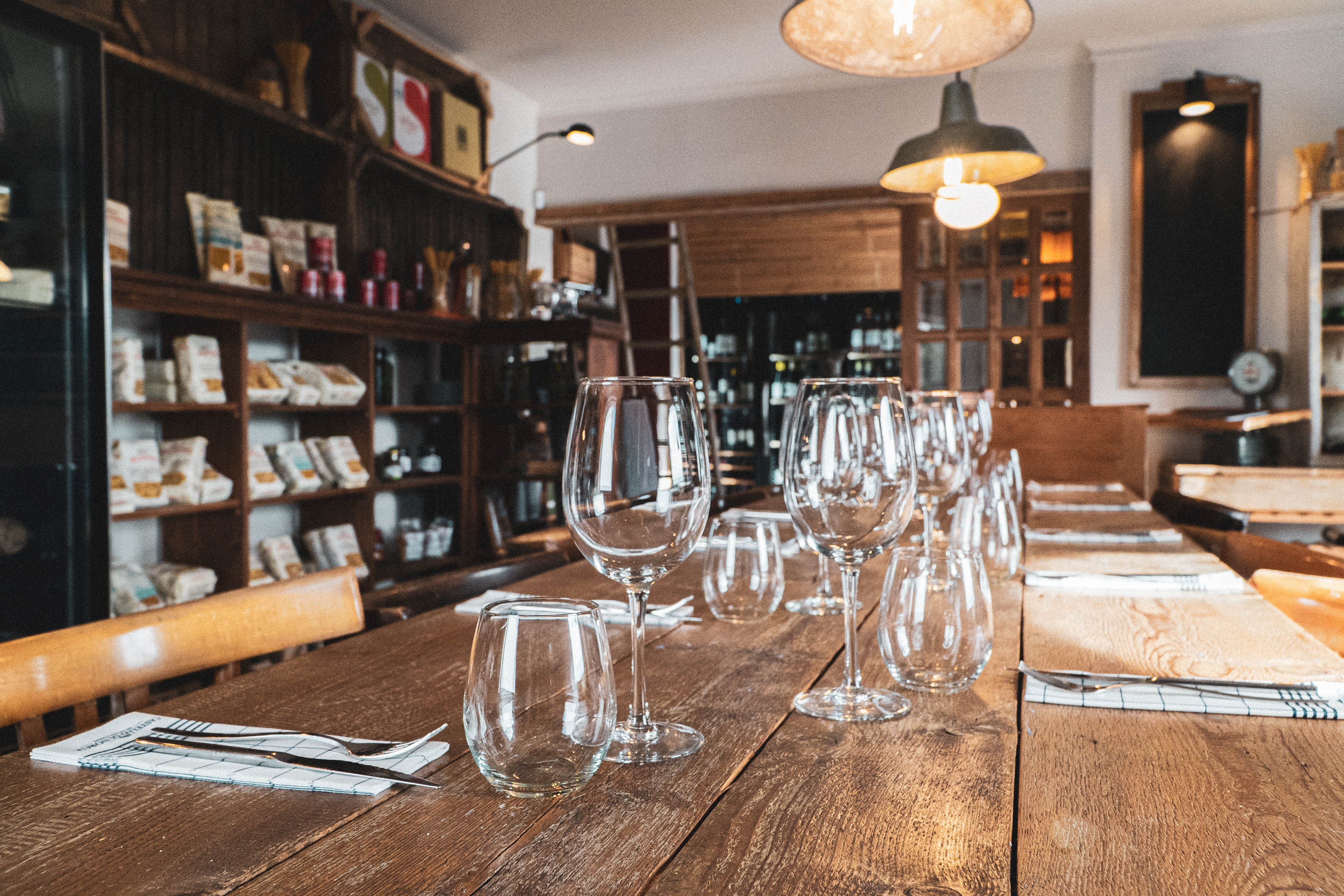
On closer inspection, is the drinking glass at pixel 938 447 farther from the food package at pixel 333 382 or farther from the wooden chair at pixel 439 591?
the food package at pixel 333 382

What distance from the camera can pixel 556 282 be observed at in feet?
13.8

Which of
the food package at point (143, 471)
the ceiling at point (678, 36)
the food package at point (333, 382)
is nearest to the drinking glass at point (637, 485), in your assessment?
the food package at point (143, 471)

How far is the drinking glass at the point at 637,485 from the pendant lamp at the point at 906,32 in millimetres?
1334

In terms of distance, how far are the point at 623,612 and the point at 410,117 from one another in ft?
12.0

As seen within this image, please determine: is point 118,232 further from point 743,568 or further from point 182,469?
point 743,568

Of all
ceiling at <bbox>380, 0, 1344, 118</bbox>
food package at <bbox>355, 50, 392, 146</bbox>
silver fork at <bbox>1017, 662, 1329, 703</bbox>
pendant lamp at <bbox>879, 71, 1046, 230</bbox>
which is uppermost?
ceiling at <bbox>380, 0, 1344, 118</bbox>

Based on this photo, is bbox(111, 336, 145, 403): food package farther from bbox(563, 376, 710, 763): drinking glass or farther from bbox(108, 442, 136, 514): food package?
bbox(563, 376, 710, 763): drinking glass

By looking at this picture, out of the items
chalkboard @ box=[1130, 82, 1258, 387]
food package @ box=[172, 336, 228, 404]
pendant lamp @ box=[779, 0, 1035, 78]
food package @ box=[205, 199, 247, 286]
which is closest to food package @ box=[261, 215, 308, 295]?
food package @ box=[205, 199, 247, 286]

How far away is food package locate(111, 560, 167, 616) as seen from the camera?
2693 millimetres

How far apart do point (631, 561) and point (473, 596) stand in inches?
26.8

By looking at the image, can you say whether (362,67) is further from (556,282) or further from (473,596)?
(473,596)

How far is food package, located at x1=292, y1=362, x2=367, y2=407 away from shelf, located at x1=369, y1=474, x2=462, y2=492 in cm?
35

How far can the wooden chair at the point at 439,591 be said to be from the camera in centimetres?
109

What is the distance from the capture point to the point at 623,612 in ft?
3.29
